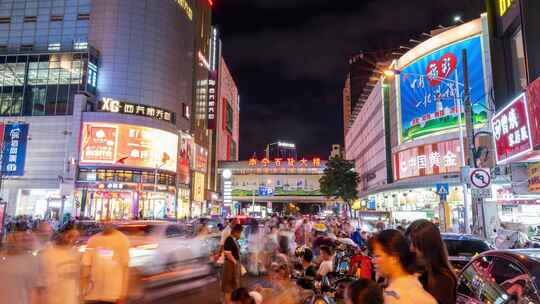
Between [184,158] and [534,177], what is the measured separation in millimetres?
59014

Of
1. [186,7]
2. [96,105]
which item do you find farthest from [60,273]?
[186,7]

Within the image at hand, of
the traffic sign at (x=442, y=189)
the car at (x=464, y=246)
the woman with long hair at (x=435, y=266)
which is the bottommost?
the car at (x=464, y=246)

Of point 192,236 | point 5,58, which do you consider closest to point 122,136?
point 5,58

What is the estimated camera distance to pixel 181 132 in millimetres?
67312

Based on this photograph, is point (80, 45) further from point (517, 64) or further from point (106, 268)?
point (106, 268)

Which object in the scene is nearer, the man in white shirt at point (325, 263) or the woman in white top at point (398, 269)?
the woman in white top at point (398, 269)

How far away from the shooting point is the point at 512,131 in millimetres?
12555

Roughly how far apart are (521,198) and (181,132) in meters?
55.3

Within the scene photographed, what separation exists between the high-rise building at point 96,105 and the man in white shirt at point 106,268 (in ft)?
157

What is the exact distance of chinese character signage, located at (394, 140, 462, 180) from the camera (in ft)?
141

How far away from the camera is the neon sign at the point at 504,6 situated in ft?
54.8

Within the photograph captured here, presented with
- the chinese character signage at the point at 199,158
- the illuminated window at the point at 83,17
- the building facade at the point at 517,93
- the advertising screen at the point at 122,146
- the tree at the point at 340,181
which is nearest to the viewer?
the building facade at the point at 517,93

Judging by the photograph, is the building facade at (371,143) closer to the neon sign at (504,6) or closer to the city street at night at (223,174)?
the city street at night at (223,174)

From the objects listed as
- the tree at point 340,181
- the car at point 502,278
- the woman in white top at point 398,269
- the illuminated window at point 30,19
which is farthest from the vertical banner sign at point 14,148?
the woman in white top at point 398,269
